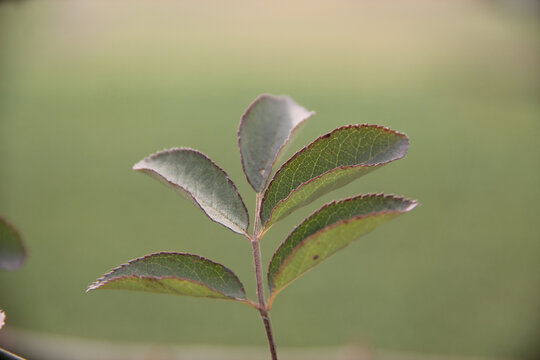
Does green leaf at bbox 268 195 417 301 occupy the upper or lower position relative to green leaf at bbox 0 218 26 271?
lower

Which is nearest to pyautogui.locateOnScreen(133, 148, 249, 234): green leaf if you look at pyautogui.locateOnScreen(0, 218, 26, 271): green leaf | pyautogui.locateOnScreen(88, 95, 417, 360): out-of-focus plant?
pyautogui.locateOnScreen(88, 95, 417, 360): out-of-focus plant

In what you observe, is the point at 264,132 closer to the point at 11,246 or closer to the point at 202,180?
the point at 202,180

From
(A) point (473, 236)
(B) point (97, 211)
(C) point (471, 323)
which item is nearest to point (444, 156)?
(A) point (473, 236)

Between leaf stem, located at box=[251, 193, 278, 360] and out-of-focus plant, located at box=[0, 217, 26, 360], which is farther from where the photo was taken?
out-of-focus plant, located at box=[0, 217, 26, 360]

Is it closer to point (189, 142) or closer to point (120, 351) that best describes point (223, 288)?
point (120, 351)

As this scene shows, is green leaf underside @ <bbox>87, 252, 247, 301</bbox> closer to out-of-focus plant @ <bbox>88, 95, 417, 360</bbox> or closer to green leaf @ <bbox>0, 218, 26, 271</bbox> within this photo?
out-of-focus plant @ <bbox>88, 95, 417, 360</bbox>

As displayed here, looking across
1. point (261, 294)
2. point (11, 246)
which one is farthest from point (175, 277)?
point (11, 246)

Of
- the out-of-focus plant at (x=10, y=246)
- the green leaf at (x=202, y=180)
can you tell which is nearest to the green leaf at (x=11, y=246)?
the out-of-focus plant at (x=10, y=246)
